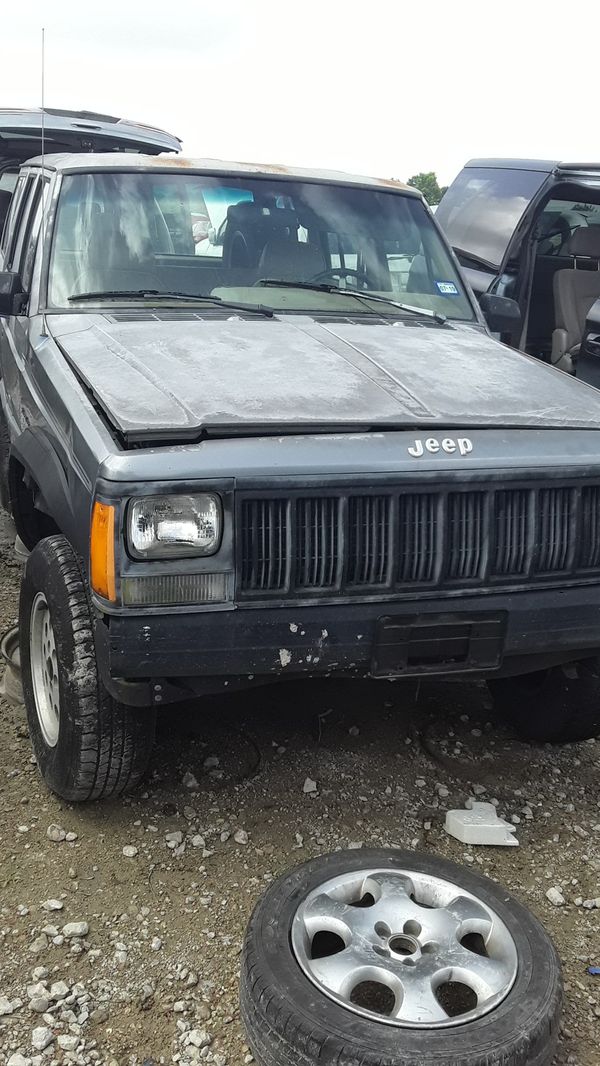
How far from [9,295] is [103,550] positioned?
1.89 metres

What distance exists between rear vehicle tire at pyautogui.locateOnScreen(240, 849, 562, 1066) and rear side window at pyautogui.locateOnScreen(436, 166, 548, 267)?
16.7 feet

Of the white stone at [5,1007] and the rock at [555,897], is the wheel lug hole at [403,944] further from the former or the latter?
the white stone at [5,1007]

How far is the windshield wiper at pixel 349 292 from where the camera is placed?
412 cm

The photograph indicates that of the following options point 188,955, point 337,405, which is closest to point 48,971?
point 188,955

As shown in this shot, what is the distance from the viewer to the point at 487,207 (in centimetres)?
716

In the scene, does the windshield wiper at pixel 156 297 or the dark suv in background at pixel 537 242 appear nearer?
the windshield wiper at pixel 156 297

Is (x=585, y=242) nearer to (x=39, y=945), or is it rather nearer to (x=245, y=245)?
(x=245, y=245)

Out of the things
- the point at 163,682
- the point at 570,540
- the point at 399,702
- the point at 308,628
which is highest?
the point at 570,540

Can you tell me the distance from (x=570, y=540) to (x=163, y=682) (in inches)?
49.5

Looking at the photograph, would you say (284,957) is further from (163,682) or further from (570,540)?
(570,540)

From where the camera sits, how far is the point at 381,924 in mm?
2510

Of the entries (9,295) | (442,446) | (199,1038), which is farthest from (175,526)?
(9,295)

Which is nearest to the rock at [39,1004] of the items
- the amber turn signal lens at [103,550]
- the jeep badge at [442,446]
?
the amber turn signal lens at [103,550]

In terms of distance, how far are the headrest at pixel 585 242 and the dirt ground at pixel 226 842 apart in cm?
393
